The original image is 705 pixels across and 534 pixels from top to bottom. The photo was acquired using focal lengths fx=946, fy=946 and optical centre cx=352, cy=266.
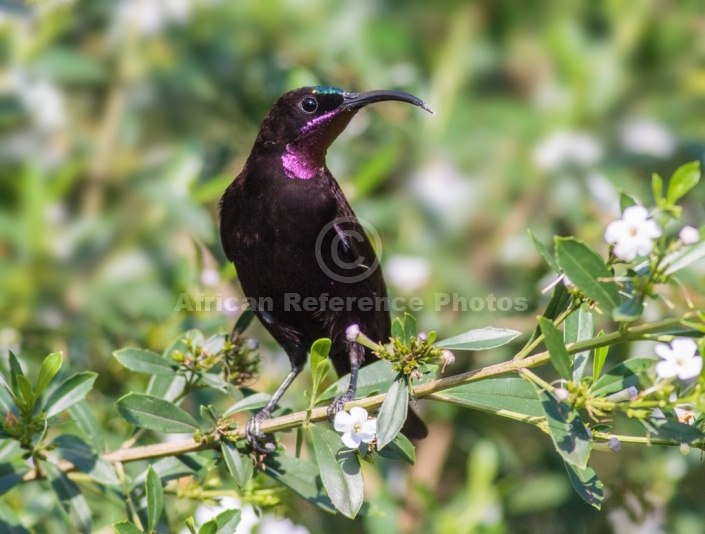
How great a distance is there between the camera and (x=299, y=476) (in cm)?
246

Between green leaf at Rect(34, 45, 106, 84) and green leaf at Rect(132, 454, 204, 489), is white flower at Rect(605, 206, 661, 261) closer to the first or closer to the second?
green leaf at Rect(132, 454, 204, 489)

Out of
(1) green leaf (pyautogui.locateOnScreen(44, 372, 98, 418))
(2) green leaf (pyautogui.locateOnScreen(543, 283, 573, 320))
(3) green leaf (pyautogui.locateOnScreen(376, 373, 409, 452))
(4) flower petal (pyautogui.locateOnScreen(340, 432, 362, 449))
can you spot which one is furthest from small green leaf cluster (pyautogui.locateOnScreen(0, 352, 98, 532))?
(2) green leaf (pyautogui.locateOnScreen(543, 283, 573, 320))

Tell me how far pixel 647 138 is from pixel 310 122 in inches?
92.6

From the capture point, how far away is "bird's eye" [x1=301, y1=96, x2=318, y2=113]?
315cm

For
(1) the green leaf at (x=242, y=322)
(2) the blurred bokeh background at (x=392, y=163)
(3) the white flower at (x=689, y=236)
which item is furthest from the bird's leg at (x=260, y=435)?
(3) the white flower at (x=689, y=236)

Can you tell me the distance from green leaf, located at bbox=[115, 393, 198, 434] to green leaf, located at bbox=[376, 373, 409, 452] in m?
0.58

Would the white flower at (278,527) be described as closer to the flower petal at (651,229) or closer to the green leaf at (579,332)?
the green leaf at (579,332)

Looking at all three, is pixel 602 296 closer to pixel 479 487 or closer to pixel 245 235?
pixel 245 235

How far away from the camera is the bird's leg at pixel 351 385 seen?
88.1 inches

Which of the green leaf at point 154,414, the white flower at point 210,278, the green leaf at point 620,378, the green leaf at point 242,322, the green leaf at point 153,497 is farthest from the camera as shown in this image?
the white flower at point 210,278

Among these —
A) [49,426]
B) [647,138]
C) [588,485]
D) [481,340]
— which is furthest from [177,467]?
[647,138]

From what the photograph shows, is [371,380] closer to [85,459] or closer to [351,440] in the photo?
[351,440]

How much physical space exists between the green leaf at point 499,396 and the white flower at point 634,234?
41 cm

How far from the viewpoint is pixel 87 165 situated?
13.9ft
